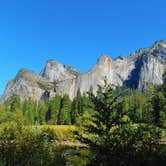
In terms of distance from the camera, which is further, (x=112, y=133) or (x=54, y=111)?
(x=54, y=111)

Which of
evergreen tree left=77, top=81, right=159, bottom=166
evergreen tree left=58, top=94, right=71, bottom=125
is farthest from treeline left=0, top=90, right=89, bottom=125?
evergreen tree left=77, top=81, right=159, bottom=166

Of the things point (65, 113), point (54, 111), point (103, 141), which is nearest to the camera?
point (103, 141)

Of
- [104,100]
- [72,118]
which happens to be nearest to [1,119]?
[72,118]

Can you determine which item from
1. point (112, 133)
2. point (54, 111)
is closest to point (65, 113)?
point (54, 111)

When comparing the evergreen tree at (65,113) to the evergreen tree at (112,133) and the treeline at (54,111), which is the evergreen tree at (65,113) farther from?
the evergreen tree at (112,133)

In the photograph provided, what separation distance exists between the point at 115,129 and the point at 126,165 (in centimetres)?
167

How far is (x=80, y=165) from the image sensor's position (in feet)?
29.4

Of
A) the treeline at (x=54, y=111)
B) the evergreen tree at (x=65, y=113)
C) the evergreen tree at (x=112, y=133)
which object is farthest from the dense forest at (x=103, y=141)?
the evergreen tree at (x=65, y=113)

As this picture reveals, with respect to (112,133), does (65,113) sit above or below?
above

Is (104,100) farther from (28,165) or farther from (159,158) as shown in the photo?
(28,165)

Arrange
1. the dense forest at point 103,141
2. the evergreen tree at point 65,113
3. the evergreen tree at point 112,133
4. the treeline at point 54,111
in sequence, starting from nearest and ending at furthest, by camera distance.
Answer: the dense forest at point 103,141 < the evergreen tree at point 112,133 < the evergreen tree at point 65,113 < the treeline at point 54,111

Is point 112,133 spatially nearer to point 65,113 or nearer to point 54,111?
point 65,113

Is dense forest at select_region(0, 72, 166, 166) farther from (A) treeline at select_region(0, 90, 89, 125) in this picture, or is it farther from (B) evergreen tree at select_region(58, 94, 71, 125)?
(B) evergreen tree at select_region(58, 94, 71, 125)

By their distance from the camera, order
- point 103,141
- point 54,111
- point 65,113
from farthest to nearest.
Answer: point 54,111
point 65,113
point 103,141
